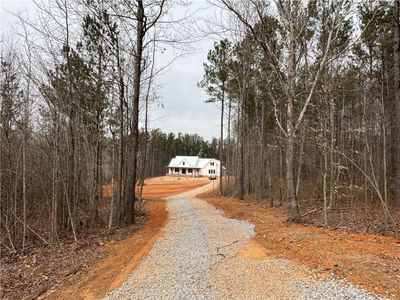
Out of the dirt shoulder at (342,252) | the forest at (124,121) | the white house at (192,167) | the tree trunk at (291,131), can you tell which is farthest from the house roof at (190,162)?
the dirt shoulder at (342,252)

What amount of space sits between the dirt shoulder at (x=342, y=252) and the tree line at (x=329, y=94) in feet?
4.19

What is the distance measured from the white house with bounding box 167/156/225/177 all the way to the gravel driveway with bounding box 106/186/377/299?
6178 cm

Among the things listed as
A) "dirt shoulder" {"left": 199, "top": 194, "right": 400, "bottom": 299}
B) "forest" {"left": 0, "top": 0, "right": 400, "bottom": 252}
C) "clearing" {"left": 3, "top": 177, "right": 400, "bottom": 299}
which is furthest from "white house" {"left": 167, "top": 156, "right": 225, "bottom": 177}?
"clearing" {"left": 3, "top": 177, "right": 400, "bottom": 299}

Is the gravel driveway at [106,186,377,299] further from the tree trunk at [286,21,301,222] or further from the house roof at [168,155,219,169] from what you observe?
the house roof at [168,155,219,169]

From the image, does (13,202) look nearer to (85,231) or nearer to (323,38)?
(85,231)

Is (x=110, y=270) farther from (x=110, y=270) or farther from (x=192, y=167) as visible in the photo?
(x=192, y=167)

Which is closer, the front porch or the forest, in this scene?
the forest

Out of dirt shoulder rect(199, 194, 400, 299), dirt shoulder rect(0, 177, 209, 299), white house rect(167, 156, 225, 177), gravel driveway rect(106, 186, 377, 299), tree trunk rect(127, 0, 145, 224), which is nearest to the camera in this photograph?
gravel driveway rect(106, 186, 377, 299)

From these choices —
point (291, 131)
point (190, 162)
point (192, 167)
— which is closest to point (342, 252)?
point (291, 131)

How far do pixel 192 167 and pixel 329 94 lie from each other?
60.1 metres

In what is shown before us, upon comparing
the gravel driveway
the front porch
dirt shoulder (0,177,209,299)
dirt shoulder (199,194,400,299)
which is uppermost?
the front porch

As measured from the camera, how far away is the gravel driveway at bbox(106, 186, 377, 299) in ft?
13.6

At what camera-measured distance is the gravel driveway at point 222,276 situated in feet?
13.6

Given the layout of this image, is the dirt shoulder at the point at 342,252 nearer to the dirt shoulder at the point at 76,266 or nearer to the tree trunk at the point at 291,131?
the tree trunk at the point at 291,131
